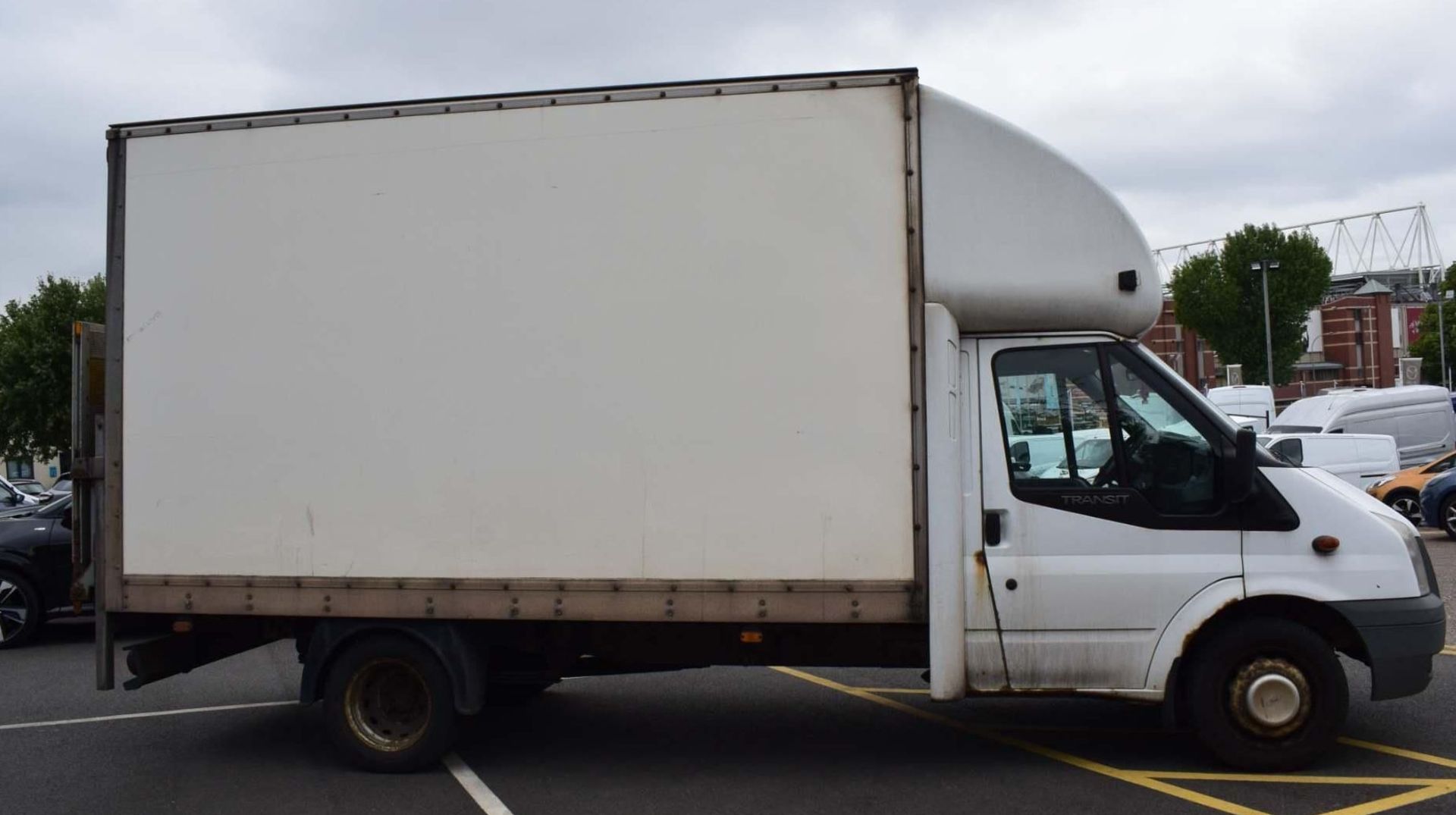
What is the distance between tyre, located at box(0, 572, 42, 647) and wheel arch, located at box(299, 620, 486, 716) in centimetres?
629

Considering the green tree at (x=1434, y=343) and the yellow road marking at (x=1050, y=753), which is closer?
the yellow road marking at (x=1050, y=753)

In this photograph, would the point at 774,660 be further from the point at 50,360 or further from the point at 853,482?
the point at 50,360

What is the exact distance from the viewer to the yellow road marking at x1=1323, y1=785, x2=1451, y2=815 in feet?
17.7

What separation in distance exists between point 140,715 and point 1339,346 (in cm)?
10996

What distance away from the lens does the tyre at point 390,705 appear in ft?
20.7

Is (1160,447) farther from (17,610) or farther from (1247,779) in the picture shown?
(17,610)

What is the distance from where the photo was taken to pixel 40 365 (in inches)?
1785

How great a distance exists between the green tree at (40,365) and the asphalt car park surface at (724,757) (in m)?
41.7

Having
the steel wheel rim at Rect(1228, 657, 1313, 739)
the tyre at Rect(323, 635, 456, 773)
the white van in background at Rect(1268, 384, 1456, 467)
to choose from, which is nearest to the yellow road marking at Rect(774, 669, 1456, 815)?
the steel wheel rim at Rect(1228, 657, 1313, 739)

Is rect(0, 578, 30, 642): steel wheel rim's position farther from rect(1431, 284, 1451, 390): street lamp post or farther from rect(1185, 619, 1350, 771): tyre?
rect(1431, 284, 1451, 390): street lamp post

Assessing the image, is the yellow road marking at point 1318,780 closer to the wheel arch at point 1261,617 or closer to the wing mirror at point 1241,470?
the wheel arch at point 1261,617

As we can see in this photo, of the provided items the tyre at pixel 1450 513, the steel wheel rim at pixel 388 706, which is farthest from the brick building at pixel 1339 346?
the steel wheel rim at pixel 388 706

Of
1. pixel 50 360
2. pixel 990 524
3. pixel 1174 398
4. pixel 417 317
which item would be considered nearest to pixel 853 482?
pixel 990 524

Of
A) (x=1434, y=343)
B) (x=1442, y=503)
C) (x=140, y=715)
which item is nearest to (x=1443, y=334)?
(x=1434, y=343)
